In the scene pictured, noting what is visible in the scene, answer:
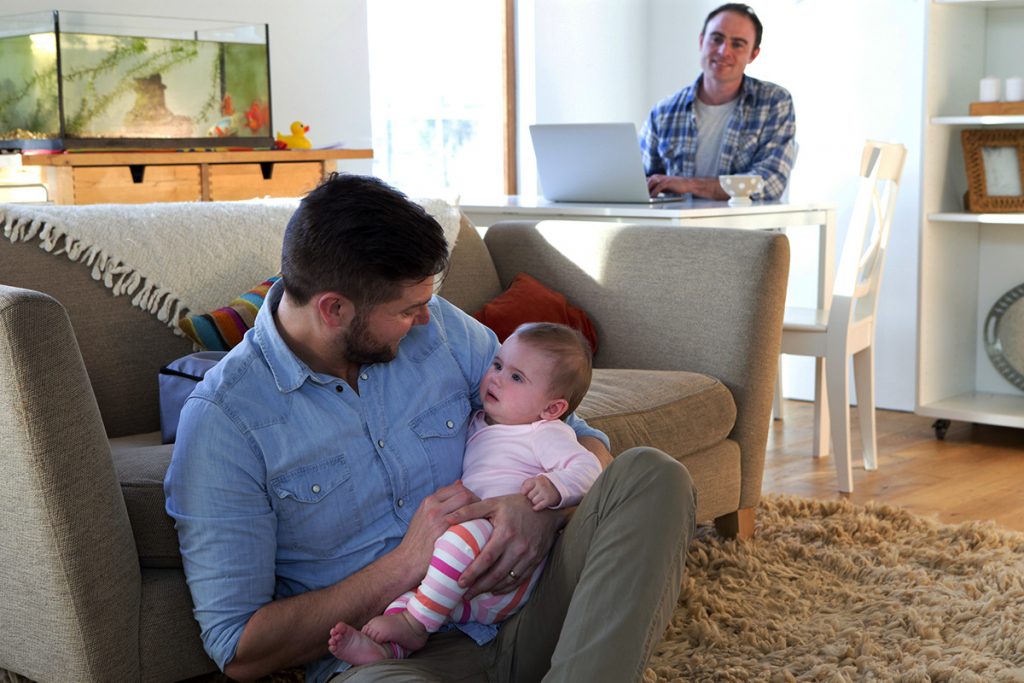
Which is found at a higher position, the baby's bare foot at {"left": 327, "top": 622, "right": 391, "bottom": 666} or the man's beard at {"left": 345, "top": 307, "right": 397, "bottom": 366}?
the man's beard at {"left": 345, "top": 307, "right": 397, "bottom": 366}

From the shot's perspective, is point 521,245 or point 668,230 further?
point 521,245

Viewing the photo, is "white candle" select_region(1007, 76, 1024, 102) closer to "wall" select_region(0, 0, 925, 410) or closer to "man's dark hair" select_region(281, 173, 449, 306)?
"wall" select_region(0, 0, 925, 410)

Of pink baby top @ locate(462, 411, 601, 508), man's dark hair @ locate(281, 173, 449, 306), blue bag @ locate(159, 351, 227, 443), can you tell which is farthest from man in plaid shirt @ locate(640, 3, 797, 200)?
man's dark hair @ locate(281, 173, 449, 306)

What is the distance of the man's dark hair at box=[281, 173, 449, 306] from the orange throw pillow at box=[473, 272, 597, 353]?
1.15 meters

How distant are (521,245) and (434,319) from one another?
1.18 m

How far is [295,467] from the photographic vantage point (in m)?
1.48

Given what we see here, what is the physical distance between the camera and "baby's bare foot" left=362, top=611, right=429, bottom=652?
1438mm

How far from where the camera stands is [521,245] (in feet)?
9.41

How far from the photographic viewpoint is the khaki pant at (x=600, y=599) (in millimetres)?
1308

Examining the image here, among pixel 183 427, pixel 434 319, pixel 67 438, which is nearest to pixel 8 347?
pixel 67 438

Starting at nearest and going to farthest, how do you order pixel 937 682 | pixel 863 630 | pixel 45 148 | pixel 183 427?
1. pixel 183 427
2. pixel 937 682
3. pixel 863 630
4. pixel 45 148

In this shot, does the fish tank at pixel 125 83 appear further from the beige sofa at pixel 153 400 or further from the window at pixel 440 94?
the beige sofa at pixel 153 400

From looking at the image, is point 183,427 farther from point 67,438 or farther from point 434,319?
point 434,319

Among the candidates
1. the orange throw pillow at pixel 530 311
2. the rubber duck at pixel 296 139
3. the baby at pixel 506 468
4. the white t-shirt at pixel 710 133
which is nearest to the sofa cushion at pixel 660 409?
the orange throw pillow at pixel 530 311
